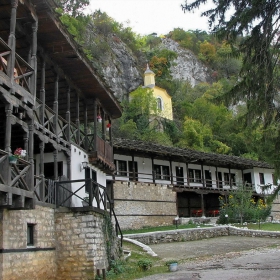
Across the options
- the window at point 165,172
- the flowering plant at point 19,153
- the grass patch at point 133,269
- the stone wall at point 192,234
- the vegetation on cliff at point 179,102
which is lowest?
the grass patch at point 133,269

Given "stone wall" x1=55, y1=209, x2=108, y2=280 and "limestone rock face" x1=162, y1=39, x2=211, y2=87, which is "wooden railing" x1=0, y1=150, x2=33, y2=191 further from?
"limestone rock face" x1=162, y1=39, x2=211, y2=87

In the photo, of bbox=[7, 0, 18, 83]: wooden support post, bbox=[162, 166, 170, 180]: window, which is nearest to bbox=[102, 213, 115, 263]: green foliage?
bbox=[7, 0, 18, 83]: wooden support post

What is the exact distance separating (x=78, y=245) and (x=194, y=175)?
845 inches

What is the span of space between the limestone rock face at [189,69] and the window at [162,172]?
45.2 meters

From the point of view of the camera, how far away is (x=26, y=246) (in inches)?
416

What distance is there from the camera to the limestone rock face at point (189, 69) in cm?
7536

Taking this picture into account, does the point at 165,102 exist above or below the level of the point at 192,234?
above

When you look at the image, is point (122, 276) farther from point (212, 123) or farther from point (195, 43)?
point (195, 43)

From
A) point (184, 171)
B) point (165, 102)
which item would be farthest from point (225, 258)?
point (165, 102)

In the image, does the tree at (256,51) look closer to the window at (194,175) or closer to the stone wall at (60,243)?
the stone wall at (60,243)

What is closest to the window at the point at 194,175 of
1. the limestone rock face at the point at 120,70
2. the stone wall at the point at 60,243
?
the stone wall at the point at 60,243

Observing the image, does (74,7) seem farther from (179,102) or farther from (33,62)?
(33,62)

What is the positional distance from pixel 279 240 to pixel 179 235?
5.26m

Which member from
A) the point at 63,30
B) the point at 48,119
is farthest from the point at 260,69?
the point at 48,119
